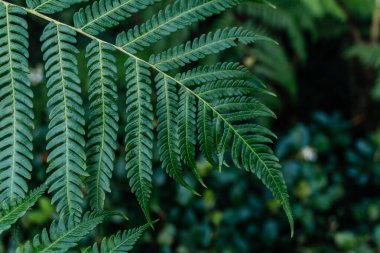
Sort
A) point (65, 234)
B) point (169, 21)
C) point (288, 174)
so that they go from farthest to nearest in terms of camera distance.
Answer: point (288, 174), point (169, 21), point (65, 234)

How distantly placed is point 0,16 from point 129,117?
1.25 ft

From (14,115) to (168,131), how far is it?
0.34 m

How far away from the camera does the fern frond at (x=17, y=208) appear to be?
40.4 inches

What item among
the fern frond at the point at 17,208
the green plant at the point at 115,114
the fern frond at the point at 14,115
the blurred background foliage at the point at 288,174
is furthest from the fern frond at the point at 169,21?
the blurred background foliage at the point at 288,174

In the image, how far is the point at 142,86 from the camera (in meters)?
1.21

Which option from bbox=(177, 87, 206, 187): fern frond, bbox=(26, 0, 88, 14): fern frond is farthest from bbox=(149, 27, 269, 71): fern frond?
bbox=(26, 0, 88, 14): fern frond

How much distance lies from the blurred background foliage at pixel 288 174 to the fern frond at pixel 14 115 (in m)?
1.64

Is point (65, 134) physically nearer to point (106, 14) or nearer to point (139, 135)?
point (139, 135)

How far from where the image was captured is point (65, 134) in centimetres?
115

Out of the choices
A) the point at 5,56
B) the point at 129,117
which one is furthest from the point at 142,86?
the point at 5,56

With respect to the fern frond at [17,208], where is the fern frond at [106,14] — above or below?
above

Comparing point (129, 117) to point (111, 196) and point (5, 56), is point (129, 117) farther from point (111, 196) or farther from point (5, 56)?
point (111, 196)

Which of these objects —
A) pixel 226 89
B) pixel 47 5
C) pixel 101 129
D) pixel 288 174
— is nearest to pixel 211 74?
pixel 226 89

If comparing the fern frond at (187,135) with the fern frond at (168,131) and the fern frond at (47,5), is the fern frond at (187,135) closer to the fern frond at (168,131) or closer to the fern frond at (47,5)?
the fern frond at (168,131)
